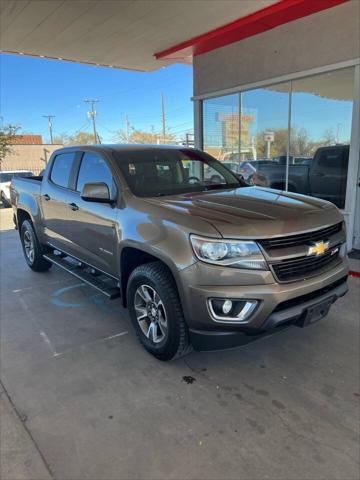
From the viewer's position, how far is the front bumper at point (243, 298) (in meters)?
2.43

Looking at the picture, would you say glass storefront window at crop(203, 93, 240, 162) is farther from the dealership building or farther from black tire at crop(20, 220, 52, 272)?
black tire at crop(20, 220, 52, 272)

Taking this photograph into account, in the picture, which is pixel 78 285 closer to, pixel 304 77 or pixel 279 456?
pixel 279 456

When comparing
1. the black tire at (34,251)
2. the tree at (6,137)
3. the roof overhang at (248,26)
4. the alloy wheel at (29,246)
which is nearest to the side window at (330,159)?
the roof overhang at (248,26)

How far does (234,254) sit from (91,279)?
7.00 feet

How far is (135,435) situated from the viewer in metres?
2.31

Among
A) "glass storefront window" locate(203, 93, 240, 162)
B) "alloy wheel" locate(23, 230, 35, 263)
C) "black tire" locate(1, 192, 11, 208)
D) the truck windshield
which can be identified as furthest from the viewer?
"black tire" locate(1, 192, 11, 208)

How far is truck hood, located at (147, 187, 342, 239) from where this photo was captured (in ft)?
8.24

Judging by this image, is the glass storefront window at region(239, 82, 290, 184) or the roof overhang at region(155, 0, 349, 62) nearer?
the roof overhang at region(155, 0, 349, 62)

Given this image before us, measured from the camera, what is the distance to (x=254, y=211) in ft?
9.10

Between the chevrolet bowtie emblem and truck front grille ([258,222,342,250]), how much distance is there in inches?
1.5

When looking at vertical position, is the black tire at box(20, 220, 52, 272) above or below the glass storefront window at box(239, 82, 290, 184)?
below

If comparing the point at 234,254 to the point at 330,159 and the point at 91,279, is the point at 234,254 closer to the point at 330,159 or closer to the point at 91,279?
the point at 91,279

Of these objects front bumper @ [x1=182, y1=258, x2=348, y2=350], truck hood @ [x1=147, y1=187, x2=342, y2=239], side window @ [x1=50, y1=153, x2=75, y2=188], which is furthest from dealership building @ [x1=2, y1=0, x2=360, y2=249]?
front bumper @ [x1=182, y1=258, x2=348, y2=350]

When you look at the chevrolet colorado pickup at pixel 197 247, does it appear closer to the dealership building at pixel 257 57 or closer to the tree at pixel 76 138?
the dealership building at pixel 257 57
